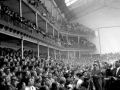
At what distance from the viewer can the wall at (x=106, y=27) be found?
37.2 m

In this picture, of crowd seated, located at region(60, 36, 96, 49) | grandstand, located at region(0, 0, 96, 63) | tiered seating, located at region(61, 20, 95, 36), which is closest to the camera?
grandstand, located at region(0, 0, 96, 63)

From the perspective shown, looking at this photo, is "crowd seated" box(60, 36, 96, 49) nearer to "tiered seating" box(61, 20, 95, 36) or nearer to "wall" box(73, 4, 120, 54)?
"tiered seating" box(61, 20, 95, 36)

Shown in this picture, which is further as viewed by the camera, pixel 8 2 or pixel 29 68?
pixel 8 2

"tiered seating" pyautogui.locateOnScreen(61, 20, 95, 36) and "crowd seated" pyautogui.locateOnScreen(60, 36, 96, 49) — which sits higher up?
"tiered seating" pyautogui.locateOnScreen(61, 20, 95, 36)

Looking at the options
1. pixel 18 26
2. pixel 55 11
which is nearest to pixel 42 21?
pixel 18 26

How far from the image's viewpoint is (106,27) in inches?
1500

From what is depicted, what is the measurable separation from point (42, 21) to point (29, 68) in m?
12.0

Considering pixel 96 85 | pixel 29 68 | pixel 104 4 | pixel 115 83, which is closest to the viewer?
pixel 115 83

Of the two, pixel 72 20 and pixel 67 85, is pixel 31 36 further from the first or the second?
pixel 72 20

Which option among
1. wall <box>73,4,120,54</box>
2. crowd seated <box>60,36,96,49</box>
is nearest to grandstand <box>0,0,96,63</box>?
crowd seated <box>60,36,96,49</box>

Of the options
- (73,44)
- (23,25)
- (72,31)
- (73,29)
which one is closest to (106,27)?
(73,29)

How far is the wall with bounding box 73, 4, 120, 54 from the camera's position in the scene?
37.2 metres

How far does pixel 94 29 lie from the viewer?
127 feet

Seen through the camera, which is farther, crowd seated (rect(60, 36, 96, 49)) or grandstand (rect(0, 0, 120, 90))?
crowd seated (rect(60, 36, 96, 49))
